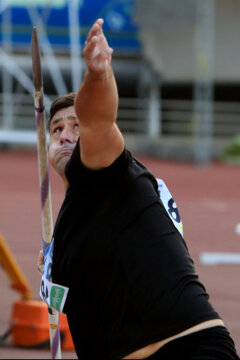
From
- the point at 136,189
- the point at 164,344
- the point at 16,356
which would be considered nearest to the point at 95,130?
the point at 136,189

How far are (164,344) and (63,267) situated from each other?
1.31 feet

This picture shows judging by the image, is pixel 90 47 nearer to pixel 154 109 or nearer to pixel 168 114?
pixel 154 109

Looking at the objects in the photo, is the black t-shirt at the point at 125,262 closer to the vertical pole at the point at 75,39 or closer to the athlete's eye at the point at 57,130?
the athlete's eye at the point at 57,130

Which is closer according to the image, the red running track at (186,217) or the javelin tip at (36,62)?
the javelin tip at (36,62)

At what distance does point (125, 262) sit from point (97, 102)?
498mm

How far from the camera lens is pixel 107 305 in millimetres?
2750

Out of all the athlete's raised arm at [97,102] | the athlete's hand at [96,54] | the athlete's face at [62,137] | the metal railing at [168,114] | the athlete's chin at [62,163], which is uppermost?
the athlete's hand at [96,54]

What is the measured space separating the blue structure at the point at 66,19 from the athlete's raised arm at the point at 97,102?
775 inches

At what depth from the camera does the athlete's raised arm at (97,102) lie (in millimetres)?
2523

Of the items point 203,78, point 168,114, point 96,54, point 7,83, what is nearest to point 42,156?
point 96,54

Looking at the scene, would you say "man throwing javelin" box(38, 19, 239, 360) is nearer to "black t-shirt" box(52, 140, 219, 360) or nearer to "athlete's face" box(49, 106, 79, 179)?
"black t-shirt" box(52, 140, 219, 360)

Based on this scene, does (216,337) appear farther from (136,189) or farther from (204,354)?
(136,189)

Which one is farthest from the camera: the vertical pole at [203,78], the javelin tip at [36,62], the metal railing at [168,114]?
the metal railing at [168,114]

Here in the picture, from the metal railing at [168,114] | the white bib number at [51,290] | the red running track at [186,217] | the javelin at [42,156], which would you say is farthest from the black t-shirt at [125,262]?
the metal railing at [168,114]
